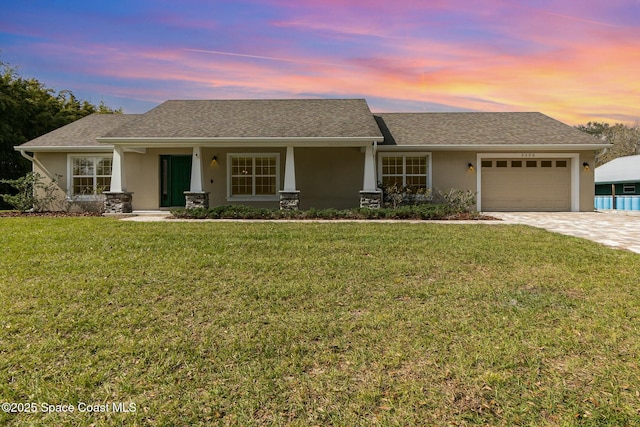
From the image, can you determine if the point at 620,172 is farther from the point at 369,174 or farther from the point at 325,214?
the point at 325,214

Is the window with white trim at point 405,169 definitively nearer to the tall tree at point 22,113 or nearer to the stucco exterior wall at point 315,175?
the stucco exterior wall at point 315,175

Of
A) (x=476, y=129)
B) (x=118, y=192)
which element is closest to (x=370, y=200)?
(x=476, y=129)

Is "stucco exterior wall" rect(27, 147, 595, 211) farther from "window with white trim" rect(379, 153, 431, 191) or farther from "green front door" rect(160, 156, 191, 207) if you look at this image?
"window with white trim" rect(379, 153, 431, 191)

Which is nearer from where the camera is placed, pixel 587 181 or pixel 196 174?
pixel 196 174

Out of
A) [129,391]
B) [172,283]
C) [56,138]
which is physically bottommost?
[129,391]

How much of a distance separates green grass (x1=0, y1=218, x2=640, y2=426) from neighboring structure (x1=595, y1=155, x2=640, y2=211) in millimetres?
20437

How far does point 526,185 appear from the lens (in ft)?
50.6

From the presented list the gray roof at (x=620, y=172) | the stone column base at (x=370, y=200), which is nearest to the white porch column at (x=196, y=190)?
the stone column base at (x=370, y=200)

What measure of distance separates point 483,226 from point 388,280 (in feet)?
18.9

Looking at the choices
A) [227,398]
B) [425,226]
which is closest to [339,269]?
[227,398]

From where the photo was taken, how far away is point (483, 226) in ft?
31.4

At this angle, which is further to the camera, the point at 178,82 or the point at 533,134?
the point at 178,82

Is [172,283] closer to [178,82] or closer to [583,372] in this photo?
[583,372]

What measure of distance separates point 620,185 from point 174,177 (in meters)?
29.6
